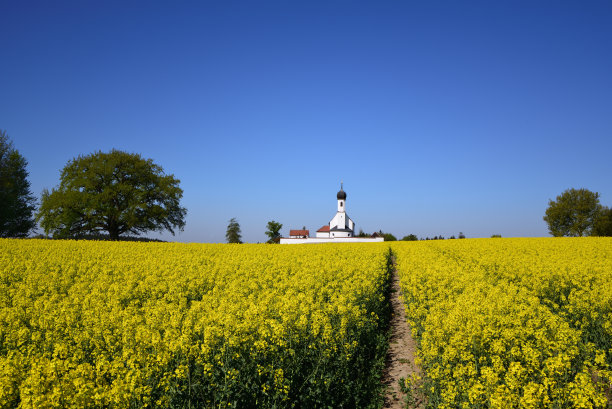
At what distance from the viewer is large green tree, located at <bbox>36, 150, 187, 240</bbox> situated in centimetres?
4806

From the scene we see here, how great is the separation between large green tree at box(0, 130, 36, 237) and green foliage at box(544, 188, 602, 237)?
99.0 meters

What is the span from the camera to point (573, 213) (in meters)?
78.0

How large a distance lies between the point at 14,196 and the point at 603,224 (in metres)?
104

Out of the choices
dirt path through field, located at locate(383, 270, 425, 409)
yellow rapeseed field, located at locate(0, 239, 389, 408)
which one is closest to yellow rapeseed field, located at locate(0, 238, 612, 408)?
yellow rapeseed field, located at locate(0, 239, 389, 408)

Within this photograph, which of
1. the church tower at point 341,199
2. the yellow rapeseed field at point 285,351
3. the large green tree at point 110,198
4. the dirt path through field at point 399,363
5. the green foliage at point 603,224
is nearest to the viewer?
the yellow rapeseed field at point 285,351

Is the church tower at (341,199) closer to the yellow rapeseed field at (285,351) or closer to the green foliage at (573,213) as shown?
the green foliage at (573,213)

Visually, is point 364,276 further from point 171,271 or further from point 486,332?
point 171,271

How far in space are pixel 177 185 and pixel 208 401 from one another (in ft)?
177

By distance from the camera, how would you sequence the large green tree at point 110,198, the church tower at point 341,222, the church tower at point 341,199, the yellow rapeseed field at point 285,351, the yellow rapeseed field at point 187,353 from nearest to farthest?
the yellow rapeseed field at point 187,353 < the yellow rapeseed field at point 285,351 < the large green tree at point 110,198 < the church tower at point 341,222 < the church tower at point 341,199

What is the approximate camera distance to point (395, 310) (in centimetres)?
1545

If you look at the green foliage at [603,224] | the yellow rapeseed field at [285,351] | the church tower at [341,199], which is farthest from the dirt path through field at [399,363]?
the church tower at [341,199]

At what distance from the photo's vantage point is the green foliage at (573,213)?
250ft

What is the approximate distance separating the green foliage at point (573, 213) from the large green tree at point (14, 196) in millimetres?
99023

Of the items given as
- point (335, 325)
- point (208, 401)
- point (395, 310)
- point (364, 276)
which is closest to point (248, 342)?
point (208, 401)
